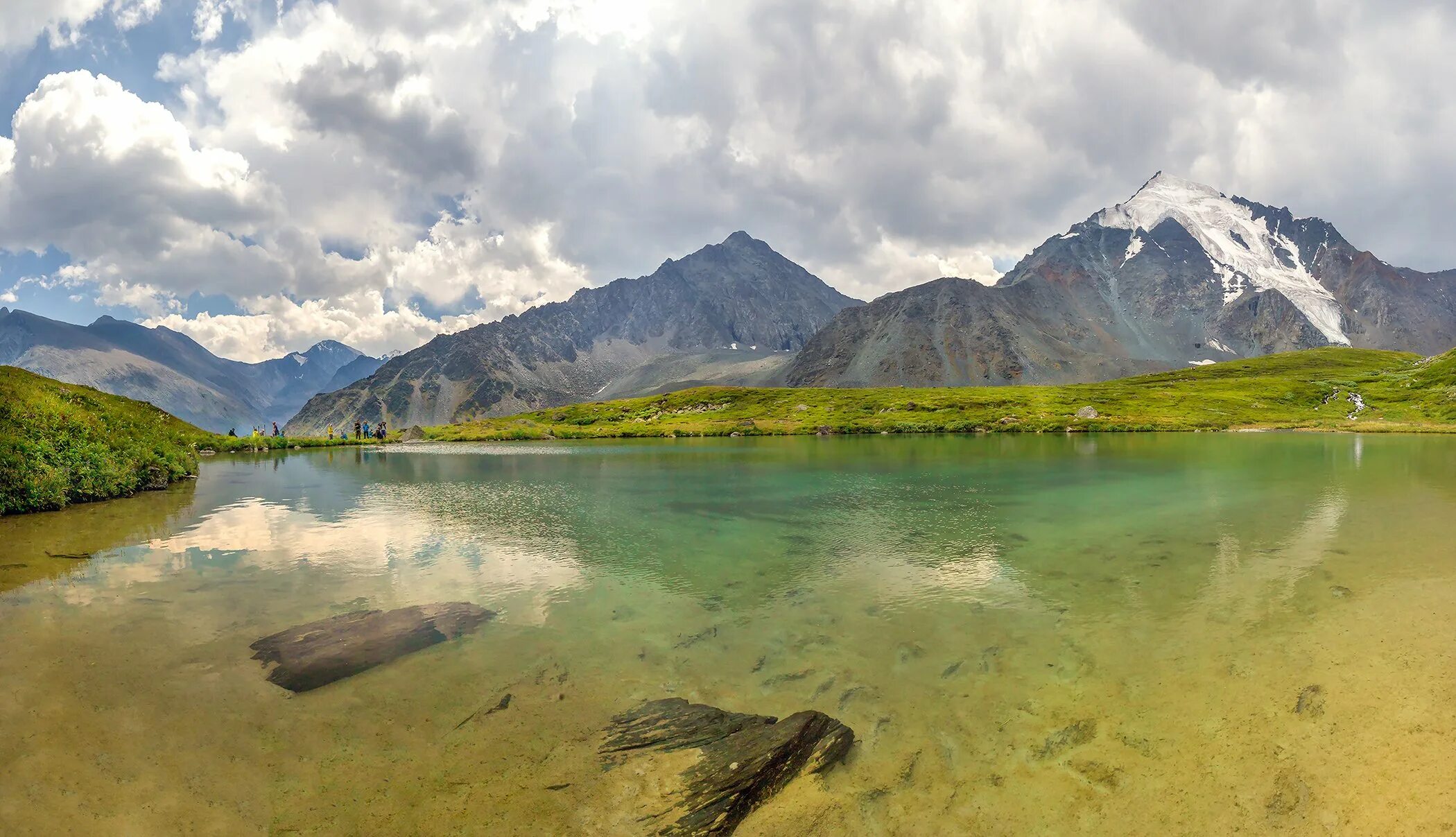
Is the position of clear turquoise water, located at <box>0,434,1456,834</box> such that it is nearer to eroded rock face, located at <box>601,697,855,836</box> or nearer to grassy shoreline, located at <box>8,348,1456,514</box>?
eroded rock face, located at <box>601,697,855,836</box>

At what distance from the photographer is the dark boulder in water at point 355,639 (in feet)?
42.8

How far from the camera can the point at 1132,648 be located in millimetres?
14039

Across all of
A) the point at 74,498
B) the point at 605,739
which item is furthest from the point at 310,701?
the point at 74,498

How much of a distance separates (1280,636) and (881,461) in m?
47.5

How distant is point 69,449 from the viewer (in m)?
33.2

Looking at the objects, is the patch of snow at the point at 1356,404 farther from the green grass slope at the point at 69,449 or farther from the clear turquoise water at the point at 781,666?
the green grass slope at the point at 69,449

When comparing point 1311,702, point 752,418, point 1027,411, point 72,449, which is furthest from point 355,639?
point 1027,411

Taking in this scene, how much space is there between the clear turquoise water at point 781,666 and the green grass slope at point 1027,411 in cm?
10314

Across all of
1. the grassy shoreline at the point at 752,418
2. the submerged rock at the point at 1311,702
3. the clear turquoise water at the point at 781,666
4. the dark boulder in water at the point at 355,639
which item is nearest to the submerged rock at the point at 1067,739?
the clear turquoise water at the point at 781,666

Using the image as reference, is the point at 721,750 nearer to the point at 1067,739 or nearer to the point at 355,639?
the point at 1067,739

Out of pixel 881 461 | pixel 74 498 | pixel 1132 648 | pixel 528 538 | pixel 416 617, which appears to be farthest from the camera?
pixel 881 461

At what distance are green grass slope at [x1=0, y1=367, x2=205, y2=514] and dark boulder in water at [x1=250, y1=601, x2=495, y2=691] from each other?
996 inches

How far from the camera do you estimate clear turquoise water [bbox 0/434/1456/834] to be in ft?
28.7

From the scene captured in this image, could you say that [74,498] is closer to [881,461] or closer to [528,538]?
[528,538]
